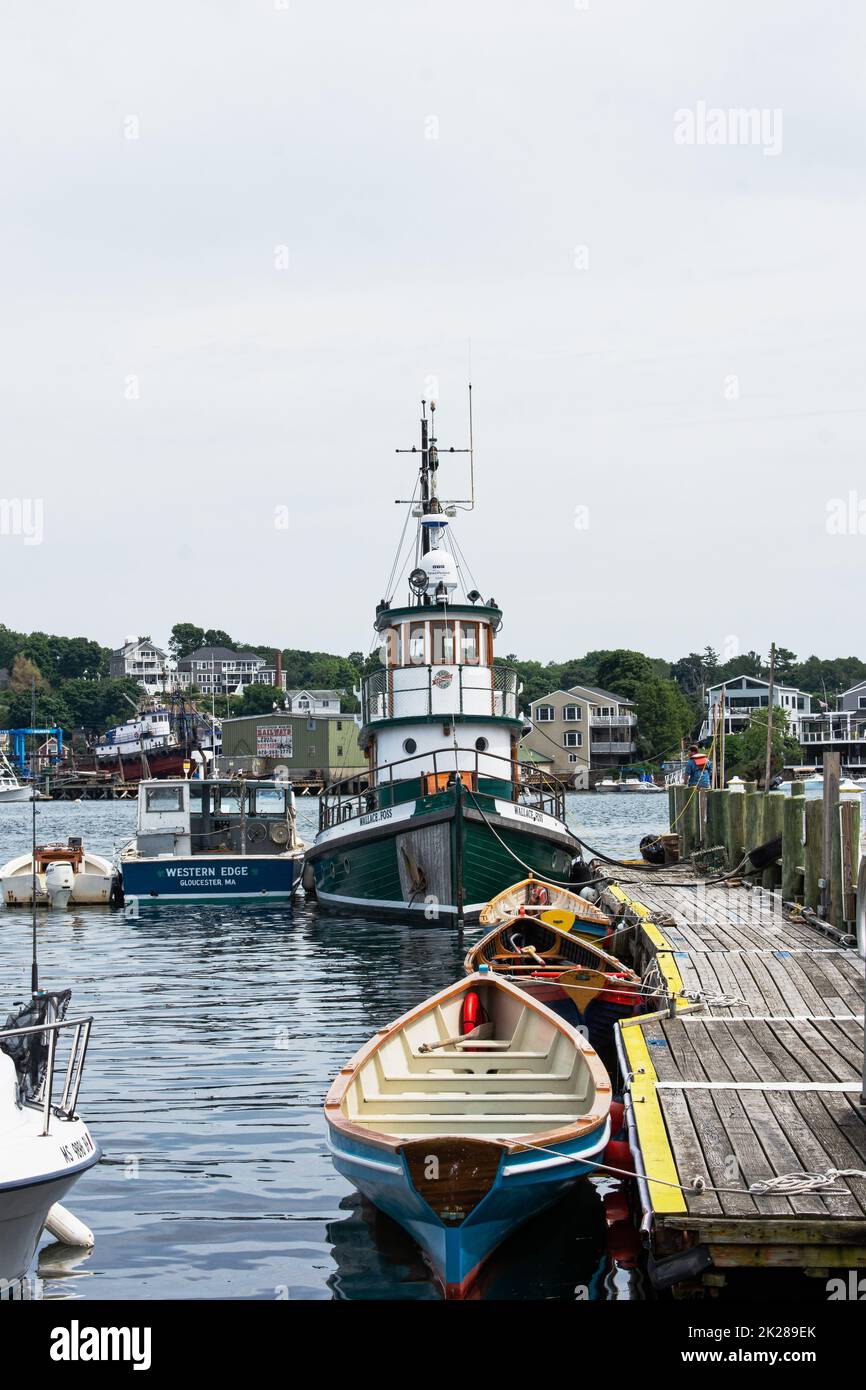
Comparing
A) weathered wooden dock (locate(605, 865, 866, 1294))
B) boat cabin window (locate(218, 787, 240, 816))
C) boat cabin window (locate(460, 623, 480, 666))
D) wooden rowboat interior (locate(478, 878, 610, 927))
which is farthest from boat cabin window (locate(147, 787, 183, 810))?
weathered wooden dock (locate(605, 865, 866, 1294))

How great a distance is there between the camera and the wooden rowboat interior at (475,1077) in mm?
10344

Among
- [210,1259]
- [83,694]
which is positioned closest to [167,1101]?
[210,1259]

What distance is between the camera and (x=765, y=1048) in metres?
11.7

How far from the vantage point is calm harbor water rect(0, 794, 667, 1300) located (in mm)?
9812

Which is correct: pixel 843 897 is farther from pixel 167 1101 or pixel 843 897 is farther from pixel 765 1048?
pixel 167 1101

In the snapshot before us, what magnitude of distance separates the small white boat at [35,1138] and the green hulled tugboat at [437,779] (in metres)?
16.9

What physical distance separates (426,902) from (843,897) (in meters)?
11.7

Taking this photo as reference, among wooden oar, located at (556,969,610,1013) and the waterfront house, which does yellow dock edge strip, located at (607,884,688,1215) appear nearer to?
wooden oar, located at (556,969,610,1013)

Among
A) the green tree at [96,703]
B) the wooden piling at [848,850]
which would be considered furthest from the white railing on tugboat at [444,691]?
the green tree at [96,703]

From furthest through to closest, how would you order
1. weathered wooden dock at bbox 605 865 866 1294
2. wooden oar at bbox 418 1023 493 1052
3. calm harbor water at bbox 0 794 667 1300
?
wooden oar at bbox 418 1023 493 1052
calm harbor water at bbox 0 794 667 1300
weathered wooden dock at bbox 605 865 866 1294

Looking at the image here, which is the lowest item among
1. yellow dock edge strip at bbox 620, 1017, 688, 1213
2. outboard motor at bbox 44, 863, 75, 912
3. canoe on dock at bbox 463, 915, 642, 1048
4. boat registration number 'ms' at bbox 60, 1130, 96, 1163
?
outboard motor at bbox 44, 863, 75, 912

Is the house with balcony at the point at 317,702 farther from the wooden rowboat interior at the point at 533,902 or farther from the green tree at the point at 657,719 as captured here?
the wooden rowboat interior at the point at 533,902

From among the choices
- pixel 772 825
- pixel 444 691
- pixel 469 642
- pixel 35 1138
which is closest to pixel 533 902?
pixel 772 825

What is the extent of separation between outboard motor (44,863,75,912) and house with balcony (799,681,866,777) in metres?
110
